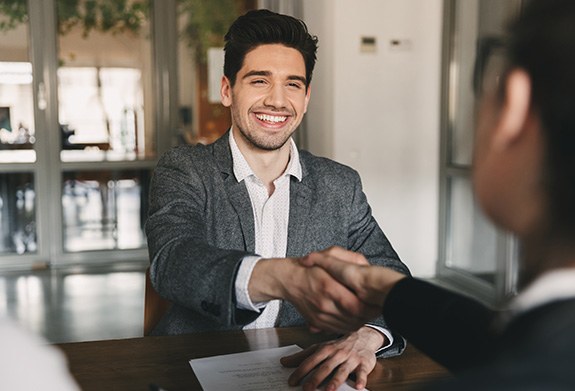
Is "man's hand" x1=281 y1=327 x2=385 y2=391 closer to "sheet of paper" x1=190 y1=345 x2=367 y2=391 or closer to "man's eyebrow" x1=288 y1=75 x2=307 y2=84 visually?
"sheet of paper" x1=190 y1=345 x2=367 y2=391

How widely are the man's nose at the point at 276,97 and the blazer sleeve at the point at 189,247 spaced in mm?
272

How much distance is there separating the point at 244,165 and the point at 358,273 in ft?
2.78

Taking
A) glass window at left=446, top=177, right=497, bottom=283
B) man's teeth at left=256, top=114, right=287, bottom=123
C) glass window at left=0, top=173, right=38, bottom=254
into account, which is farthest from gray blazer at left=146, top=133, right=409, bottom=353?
glass window at left=0, top=173, right=38, bottom=254

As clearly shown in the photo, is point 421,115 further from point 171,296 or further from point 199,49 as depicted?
point 171,296

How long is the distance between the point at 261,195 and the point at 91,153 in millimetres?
4876

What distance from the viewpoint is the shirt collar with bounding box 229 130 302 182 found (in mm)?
1926

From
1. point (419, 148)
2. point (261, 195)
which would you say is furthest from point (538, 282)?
point (419, 148)

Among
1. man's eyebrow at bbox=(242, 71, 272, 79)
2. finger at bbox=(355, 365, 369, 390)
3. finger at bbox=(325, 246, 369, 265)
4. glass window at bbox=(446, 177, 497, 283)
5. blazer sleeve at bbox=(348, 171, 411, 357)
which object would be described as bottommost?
glass window at bbox=(446, 177, 497, 283)

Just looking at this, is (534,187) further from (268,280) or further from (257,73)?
(257,73)

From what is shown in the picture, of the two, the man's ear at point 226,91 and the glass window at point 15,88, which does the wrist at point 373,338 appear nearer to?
the man's ear at point 226,91

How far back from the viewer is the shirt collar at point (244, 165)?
6.32 feet

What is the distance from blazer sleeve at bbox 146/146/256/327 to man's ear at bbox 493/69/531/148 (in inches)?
31.4

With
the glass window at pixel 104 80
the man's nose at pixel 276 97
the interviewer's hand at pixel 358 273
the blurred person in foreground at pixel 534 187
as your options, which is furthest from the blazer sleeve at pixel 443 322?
the glass window at pixel 104 80

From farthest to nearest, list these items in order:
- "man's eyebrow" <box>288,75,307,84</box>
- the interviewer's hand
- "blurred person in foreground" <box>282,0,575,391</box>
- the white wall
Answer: the white wall → "man's eyebrow" <box>288,75,307,84</box> → the interviewer's hand → "blurred person in foreground" <box>282,0,575,391</box>
